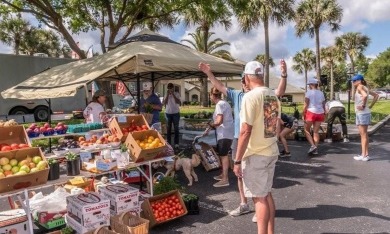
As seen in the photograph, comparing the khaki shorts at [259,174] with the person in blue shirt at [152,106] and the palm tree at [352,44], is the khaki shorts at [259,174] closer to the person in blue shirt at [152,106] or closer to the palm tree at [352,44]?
the person in blue shirt at [152,106]

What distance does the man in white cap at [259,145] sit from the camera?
346 centimetres

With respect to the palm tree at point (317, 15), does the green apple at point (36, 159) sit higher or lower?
lower

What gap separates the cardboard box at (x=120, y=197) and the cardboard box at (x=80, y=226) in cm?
27

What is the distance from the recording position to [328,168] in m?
7.46

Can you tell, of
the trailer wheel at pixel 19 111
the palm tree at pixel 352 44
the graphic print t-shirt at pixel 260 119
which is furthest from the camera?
the palm tree at pixel 352 44

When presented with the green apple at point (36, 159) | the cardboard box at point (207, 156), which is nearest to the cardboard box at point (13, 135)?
the green apple at point (36, 159)

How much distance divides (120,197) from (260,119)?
2068 millimetres

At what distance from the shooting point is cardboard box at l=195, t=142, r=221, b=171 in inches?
292

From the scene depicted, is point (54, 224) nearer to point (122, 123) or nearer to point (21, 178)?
point (21, 178)

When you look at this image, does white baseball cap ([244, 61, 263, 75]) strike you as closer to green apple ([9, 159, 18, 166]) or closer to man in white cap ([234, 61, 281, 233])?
man in white cap ([234, 61, 281, 233])

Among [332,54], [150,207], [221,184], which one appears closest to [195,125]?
[221,184]

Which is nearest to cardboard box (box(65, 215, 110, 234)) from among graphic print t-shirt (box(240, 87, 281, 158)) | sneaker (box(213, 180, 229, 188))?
graphic print t-shirt (box(240, 87, 281, 158))

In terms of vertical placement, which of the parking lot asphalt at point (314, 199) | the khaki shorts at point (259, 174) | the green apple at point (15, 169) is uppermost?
the green apple at point (15, 169)

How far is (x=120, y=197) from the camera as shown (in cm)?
430
